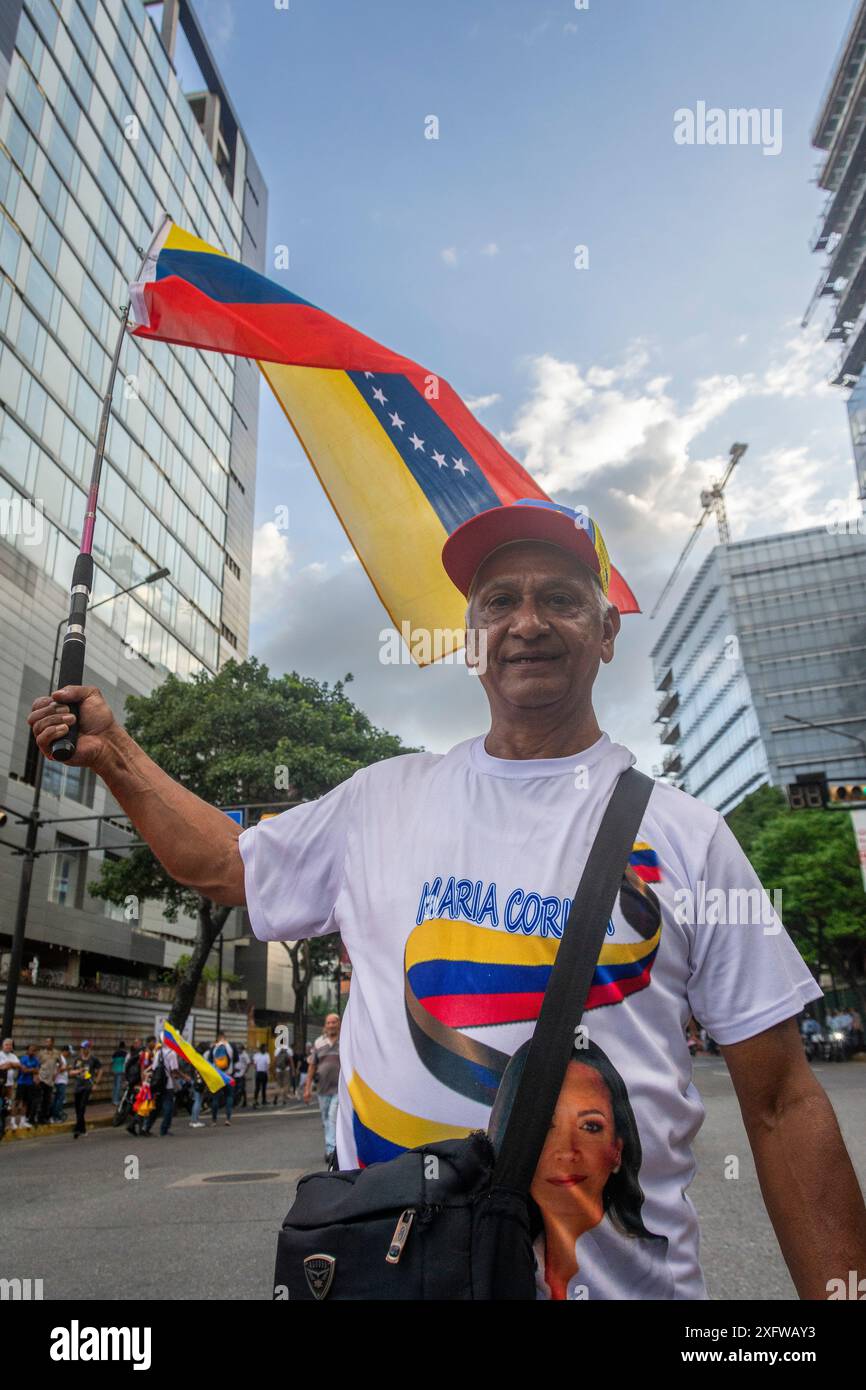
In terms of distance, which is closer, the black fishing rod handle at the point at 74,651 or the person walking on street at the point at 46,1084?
the black fishing rod handle at the point at 74,651

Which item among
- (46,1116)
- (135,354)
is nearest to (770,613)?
(135,354)

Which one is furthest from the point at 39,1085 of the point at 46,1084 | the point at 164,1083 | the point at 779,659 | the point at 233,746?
the point at 779,659

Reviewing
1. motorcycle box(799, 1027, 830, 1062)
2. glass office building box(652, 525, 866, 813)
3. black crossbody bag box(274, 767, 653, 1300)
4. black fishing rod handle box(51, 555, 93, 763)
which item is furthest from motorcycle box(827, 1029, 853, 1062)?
glass office building box(652, 525, 866, 813)

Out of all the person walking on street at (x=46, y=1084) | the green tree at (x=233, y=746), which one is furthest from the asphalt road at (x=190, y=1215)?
the green tree at (x=233, y=746)

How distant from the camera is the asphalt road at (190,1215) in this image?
231 inches

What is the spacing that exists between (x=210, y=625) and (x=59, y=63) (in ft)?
84.4

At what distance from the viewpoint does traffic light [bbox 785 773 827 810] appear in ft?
64.6

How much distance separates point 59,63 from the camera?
1486 inches

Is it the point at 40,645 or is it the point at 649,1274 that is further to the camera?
the point at 40,645

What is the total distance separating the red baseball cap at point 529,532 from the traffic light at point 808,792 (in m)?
18.5

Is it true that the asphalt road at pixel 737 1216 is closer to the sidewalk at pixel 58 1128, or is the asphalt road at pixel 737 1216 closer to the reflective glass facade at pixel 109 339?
the sidewalk at pixel 58 1128

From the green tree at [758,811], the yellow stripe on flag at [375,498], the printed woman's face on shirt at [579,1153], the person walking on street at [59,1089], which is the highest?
the green tree at [758,811]

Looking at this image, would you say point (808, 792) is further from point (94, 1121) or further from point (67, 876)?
point (67, 876)
